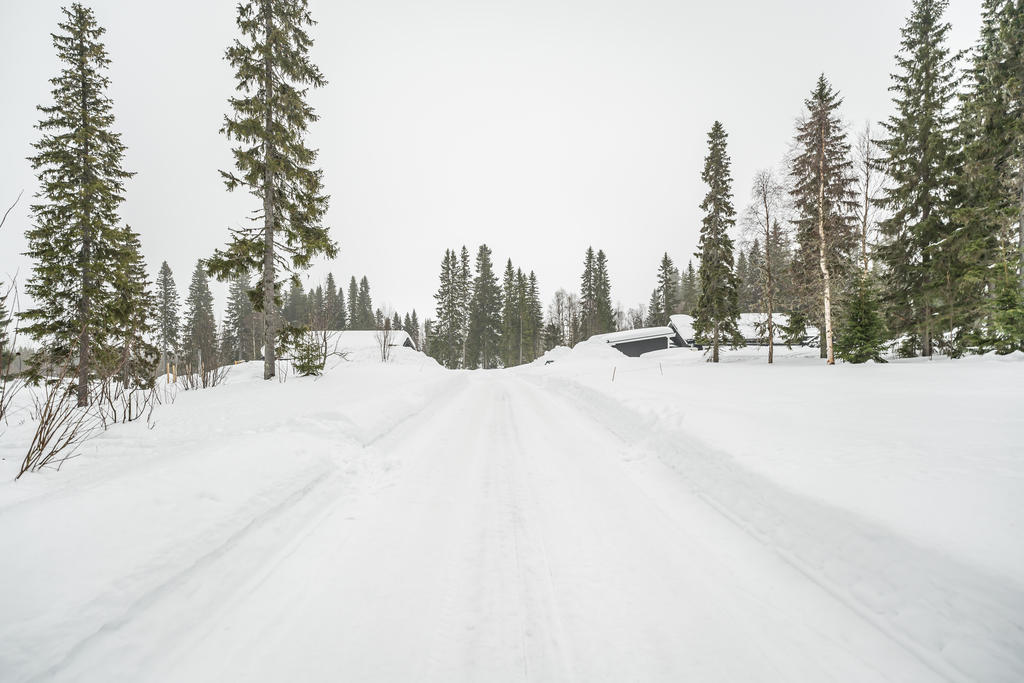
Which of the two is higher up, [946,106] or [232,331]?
[946,106]

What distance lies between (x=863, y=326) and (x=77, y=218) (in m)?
30.3

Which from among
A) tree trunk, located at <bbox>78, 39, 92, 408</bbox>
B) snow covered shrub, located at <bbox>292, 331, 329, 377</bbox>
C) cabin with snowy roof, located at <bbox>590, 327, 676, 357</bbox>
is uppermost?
tree trunk, located at <bbox>78, 39, 92, 408</bbox>

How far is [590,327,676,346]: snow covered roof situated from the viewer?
1523 inches

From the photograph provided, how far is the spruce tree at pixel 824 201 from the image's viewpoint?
53.4ft

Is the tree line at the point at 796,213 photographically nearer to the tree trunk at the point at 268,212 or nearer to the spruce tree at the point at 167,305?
the tree trunk at the point at 268,212

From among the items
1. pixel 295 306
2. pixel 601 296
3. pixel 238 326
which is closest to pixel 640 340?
pixel 601 296

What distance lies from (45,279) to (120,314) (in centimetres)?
198

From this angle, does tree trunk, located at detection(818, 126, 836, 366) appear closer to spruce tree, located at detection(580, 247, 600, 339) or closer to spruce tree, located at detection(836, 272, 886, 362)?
spruce tree, located at detection(836, 272, 886, 362)

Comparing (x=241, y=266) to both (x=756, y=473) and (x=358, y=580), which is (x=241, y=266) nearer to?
(x=358, y=580)

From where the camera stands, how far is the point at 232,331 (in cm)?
4925

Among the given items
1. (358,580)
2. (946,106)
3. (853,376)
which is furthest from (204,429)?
(946,106)

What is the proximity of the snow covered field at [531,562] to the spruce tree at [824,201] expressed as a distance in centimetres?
1430

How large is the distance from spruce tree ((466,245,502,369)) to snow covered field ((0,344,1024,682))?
42454mm

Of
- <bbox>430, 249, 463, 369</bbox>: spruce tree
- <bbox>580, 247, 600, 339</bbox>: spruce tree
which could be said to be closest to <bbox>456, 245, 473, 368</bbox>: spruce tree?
<bbox>430, 249, 463, 369</bbox>: spruce tree
